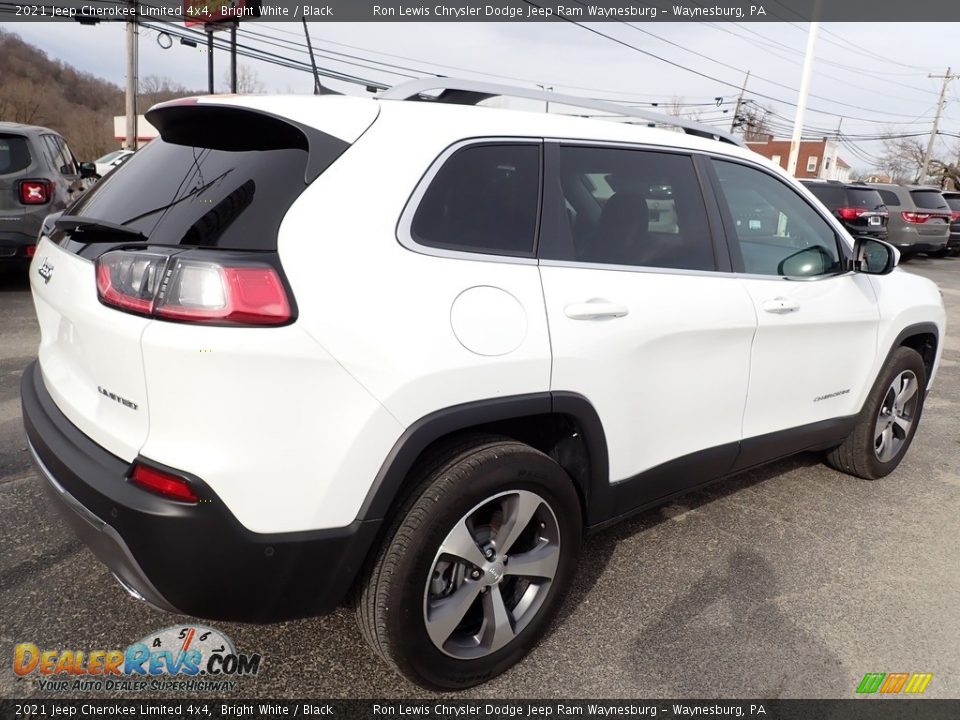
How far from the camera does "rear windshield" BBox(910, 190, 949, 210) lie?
16.5 metres

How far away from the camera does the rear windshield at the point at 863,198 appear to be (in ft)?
46.2

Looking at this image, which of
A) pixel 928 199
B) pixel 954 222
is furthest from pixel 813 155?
pixel 928 199

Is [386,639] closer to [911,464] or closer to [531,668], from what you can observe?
[531,668]

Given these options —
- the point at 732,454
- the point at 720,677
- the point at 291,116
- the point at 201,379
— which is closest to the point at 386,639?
the point at 201,379

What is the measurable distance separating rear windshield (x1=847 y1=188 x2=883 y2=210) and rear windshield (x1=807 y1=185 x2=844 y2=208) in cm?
16

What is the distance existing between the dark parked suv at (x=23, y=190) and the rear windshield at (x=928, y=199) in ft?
56.7

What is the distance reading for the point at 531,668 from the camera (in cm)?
237

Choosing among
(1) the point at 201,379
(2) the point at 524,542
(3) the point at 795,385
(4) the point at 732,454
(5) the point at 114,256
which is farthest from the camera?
(3) the point at 795,385

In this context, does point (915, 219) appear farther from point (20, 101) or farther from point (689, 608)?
point (20, 101)

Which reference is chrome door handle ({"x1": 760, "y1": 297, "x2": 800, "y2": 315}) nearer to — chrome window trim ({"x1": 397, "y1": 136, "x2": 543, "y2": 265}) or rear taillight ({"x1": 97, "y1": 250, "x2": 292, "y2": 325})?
chrome window trim ({"x1": 397, "y1": 136, "x2": 543, "y2": 265})

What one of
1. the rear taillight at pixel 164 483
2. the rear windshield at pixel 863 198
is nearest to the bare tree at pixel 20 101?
the rear windshield at pixel 863 198

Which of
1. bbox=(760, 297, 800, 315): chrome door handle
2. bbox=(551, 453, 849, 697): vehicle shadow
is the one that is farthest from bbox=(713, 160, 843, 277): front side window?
bbox=(551, 453, 849, 697): vehicle shadow

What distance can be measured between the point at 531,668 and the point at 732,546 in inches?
50.9

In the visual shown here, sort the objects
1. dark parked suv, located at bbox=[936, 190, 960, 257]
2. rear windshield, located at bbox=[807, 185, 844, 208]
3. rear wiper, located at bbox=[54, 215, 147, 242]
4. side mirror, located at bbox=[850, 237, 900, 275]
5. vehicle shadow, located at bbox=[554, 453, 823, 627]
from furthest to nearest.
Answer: dark parked suv, located at bbox=[936, 190, 960, 257] < rear windshield, located at bbox=[807, 185, 844, 208] < side mirror, located at bbox=[850, 237, 900, 275] < vehicle shadow, located at bbox=[554, 453, 823, 627] < rear wiper, located at bbox=[54, 215, 147, 242]
